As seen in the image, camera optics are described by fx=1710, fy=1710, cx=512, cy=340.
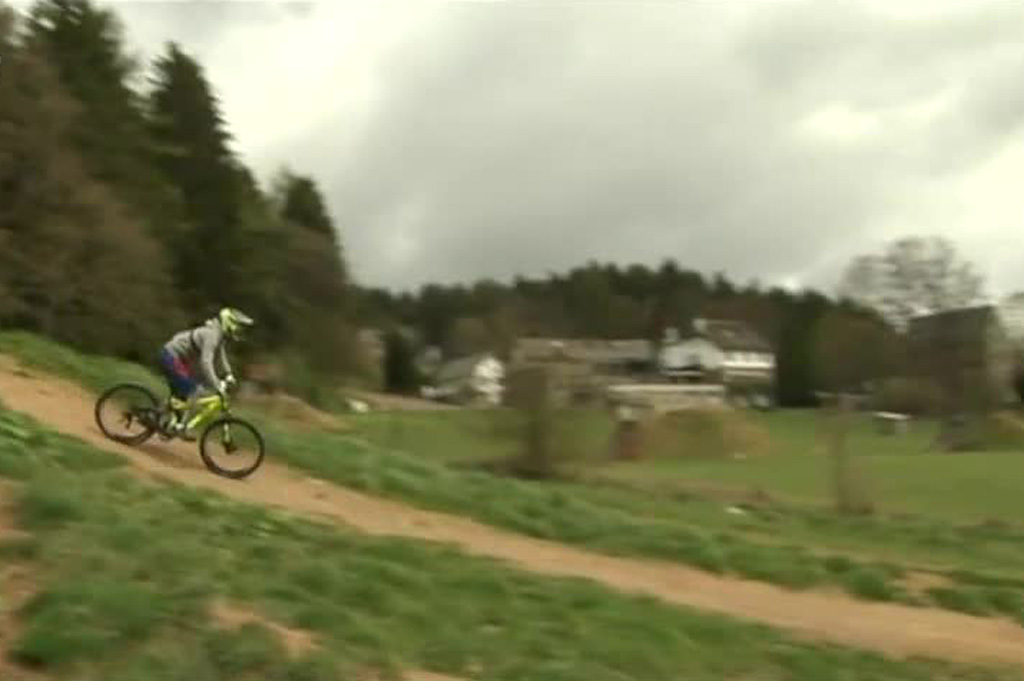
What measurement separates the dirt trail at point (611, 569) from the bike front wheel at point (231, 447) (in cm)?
18

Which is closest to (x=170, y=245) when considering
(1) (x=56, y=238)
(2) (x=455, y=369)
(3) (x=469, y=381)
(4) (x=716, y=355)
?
(1) (x=56, y=238)

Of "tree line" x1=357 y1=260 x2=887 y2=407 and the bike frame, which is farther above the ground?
"tree line" x1=357 y1=260 x2=887 y2=407

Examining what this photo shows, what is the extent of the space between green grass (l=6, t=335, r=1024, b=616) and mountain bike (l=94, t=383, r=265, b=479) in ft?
5.75

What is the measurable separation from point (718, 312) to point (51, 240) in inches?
4427

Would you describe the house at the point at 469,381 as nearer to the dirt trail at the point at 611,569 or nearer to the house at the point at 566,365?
the house at the point at 566,365

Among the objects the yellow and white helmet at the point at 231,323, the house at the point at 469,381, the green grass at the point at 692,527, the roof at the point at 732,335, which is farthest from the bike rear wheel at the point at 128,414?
the roof at the point at 732,335

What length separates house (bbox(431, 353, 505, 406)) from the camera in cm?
4266

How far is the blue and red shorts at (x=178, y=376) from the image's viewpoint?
18.2 meters

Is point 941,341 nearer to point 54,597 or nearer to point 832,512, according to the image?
point 832,512

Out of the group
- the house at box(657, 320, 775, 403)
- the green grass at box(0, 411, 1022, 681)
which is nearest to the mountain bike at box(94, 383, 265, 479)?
the green grass at box(0, 411, 1022, 681)

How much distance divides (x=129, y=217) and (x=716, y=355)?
90.5 m

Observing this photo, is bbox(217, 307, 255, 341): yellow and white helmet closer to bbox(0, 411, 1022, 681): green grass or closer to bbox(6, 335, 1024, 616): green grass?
bbox(0, 411, 1022, 681): green grass

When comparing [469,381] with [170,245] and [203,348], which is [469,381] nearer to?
[170,245]

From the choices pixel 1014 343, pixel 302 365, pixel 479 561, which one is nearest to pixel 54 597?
pixel 479 561
